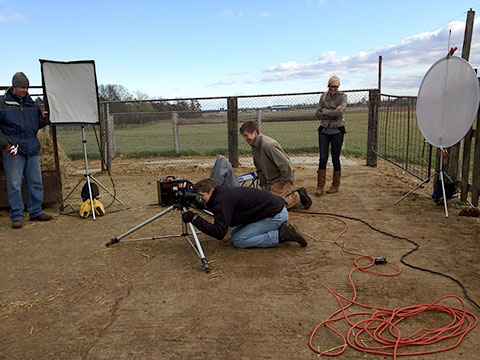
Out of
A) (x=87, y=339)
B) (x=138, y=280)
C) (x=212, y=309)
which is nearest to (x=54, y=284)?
(x=138, y=280)

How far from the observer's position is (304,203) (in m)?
5.85

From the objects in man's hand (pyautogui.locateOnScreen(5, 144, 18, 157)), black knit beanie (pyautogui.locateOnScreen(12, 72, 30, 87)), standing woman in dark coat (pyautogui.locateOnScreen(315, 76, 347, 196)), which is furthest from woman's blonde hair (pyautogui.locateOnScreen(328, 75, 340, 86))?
man's hand (pyautogui.locateOnScreen(5, 144, 18, 157))

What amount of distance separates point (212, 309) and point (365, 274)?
57.0 inches

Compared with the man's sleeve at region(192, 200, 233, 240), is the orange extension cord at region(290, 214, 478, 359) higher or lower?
lower

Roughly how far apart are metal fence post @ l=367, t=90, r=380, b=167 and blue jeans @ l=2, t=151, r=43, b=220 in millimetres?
6980

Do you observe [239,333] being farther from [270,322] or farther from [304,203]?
[304,203]

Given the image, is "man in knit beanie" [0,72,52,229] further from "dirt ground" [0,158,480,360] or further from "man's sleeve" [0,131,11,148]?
"dirt ground" [0,158,480,360]

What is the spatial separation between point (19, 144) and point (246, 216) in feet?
11.0

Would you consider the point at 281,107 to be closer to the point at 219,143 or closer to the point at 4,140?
the point at 219,143

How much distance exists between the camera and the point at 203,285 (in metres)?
3.52

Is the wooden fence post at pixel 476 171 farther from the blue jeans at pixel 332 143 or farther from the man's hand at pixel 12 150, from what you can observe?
the man's hand at pixel 12 150

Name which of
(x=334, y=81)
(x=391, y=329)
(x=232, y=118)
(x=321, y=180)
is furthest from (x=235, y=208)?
(x=232, y=118)

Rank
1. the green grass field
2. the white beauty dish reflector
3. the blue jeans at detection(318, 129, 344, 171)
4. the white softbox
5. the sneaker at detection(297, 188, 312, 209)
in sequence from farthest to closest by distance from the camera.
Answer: the green grass field → the blue jeans at detection(318, 129, 344, 171) → the sneaker at detection(297, 188, 312, 209) → the white softbox → the white beauty dish reflector

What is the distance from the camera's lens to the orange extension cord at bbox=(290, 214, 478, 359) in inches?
101
